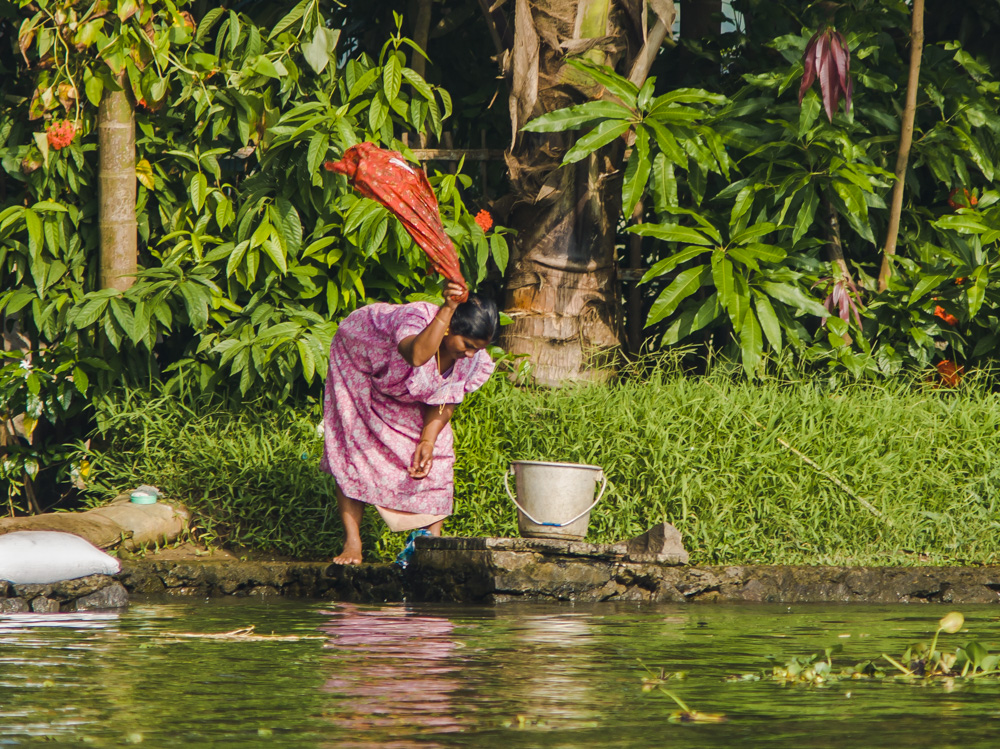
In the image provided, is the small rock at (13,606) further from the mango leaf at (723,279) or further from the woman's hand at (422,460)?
the mango leaf at (723,279)

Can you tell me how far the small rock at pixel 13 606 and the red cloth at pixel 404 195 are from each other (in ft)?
6.60

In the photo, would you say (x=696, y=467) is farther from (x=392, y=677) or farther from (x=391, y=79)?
(x=392, y=677)

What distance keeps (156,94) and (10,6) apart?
1.05m

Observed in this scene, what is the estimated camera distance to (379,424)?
5.47 m

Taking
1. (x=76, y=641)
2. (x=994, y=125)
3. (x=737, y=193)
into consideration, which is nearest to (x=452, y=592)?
(x=76, y=641)

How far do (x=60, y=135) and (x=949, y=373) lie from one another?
15.5 ft

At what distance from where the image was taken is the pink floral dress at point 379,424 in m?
A: 5.37

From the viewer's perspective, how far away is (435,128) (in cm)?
664

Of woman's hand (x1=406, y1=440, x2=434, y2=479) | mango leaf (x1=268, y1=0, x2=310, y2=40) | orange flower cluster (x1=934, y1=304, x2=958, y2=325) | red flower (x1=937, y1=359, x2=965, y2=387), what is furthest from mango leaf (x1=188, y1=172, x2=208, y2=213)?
red flower (x1=937, y1=359, x2=965, y2=387)

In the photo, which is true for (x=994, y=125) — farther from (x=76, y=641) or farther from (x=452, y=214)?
(x=76, y=641)

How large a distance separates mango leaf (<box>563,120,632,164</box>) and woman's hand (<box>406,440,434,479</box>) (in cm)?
160

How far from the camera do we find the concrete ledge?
5.07 meters

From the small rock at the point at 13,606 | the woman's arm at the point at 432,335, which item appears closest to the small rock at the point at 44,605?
the small rock at the point at 13,606

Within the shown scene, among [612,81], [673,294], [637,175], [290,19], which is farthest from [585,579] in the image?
[290,19]
